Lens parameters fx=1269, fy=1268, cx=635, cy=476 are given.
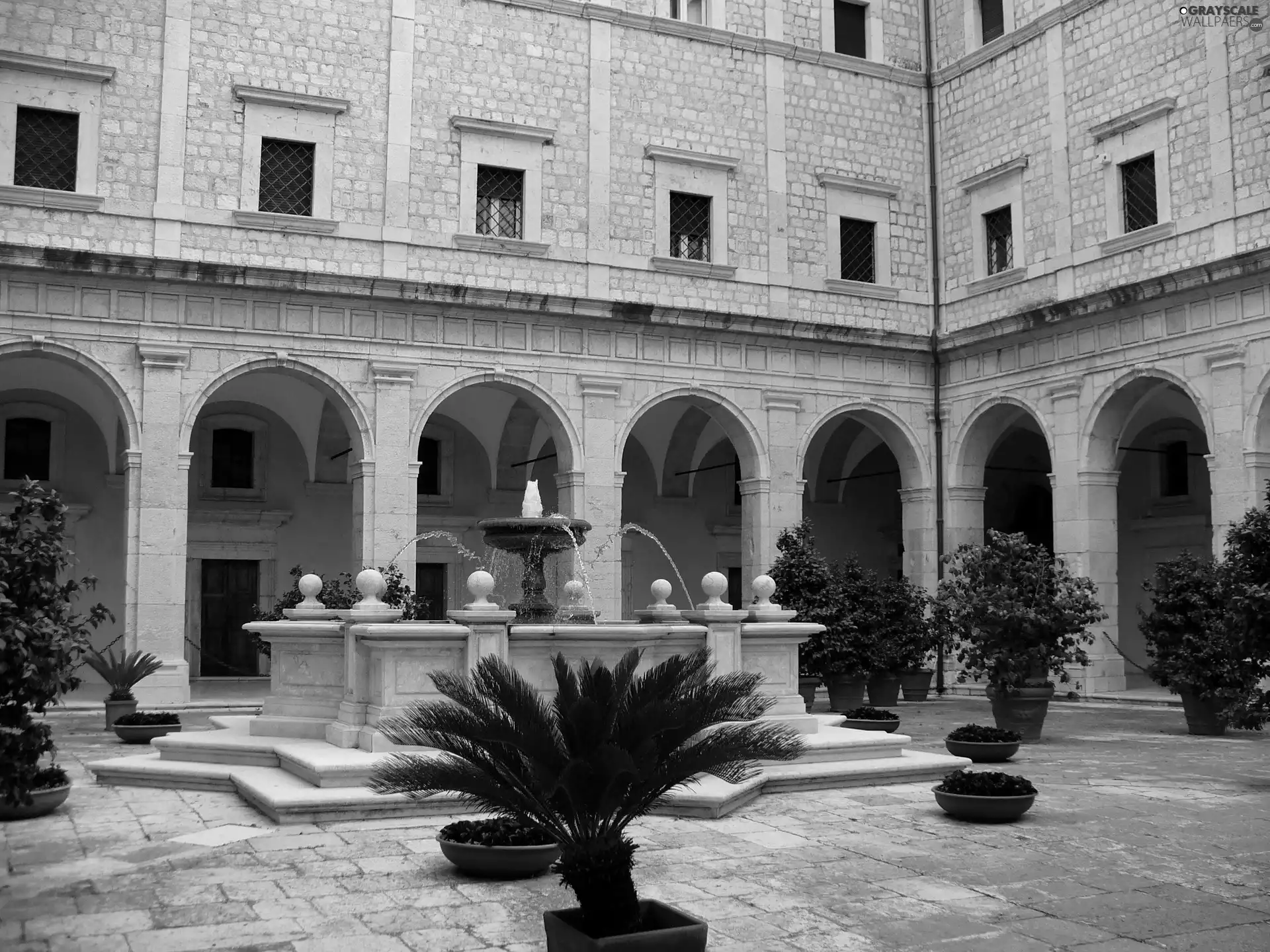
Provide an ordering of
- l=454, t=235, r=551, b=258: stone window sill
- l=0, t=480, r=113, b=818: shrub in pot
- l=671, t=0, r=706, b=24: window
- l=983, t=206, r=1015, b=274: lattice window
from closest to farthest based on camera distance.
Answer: l=0, t=480, r=113, b=818: shrub in pot → l=454, t=235, r=551, b=258: stone window sill → l=983, t=206, r=1015, b=274: lattice window → l=671, t=0, r=706, b=24: window

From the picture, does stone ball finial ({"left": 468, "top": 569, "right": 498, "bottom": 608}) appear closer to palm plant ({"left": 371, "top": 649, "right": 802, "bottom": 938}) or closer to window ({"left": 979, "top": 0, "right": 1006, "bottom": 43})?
palm plant ({"left": 371, "top": 649, "right": 802, "bottom": 938})

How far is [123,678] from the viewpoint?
559 inches

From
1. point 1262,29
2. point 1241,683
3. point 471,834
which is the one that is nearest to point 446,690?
point 471,834

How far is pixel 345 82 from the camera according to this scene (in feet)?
57.7

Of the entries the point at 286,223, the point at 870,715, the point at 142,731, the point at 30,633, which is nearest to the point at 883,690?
the point at 870,715

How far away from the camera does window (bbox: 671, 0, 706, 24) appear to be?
66.1 ft

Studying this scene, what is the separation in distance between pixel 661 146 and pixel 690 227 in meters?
1.29

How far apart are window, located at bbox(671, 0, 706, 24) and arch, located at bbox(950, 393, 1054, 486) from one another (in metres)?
7.61

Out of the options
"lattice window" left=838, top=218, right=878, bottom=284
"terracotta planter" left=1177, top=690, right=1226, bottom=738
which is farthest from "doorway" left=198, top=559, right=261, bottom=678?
"terracotta planter" left=1177, top=690, right=1226, bottom=738

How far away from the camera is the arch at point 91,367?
51.2 feet

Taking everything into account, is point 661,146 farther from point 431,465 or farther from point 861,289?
point 431,465

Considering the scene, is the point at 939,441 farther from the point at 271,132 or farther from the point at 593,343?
the point at 271,132

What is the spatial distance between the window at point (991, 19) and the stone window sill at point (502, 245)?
26.9 feet

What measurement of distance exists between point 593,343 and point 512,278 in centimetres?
150
